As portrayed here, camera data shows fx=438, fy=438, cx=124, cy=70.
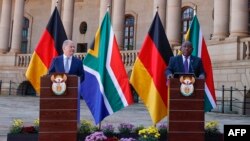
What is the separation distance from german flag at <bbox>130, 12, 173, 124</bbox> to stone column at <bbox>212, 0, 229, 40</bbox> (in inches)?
536

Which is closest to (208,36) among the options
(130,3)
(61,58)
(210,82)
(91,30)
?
(130,3)

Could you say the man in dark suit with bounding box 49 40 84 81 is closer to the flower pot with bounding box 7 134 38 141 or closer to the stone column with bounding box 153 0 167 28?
the flower pot with bounding box 7 134 38 141

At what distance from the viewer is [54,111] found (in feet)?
23.2

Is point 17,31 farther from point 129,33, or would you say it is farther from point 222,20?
point 222,20

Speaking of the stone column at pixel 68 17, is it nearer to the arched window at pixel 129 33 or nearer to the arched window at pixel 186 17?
the arched window at pixel 129 33

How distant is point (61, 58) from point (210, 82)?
3789 millimetres

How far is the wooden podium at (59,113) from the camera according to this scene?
7027 mm

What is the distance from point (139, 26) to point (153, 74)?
87.0ft

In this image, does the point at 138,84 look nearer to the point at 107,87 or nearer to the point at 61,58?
the point at 107,87

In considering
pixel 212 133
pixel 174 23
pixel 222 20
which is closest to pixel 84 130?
pixel 212 133

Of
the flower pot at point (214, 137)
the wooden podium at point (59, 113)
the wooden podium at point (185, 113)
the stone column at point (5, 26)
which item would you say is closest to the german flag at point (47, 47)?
the wooden podium at point (59, 113)

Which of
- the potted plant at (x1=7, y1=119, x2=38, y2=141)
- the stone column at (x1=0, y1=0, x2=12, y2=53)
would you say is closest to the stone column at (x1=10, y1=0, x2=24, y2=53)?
the stone column at (x1=0, y1=0, x2=12, y2=53)

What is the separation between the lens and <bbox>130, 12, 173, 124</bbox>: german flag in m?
8.62

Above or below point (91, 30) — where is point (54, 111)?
below
